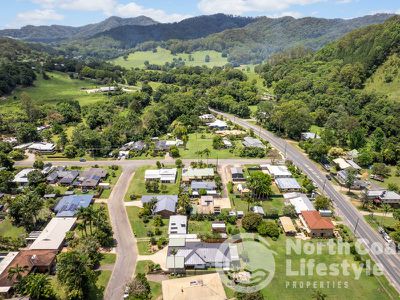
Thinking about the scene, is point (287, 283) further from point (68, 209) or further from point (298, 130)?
point (298, 130)

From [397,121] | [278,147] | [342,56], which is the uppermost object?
[342,56]

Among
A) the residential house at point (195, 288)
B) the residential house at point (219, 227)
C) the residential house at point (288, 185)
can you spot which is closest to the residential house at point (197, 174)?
the residential house at point (288, 185)

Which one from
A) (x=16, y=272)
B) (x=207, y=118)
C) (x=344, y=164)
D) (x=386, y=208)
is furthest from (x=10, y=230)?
(x=207, y=118)

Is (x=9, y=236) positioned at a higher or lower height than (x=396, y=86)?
lower

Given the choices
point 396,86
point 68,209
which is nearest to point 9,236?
point 68,209

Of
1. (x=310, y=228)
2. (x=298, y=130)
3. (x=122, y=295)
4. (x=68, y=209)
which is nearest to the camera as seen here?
(x=122, y=295)

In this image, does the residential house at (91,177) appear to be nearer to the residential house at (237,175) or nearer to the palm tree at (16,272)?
the palm tree at (16,272)

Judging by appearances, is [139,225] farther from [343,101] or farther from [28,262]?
[343,101]
